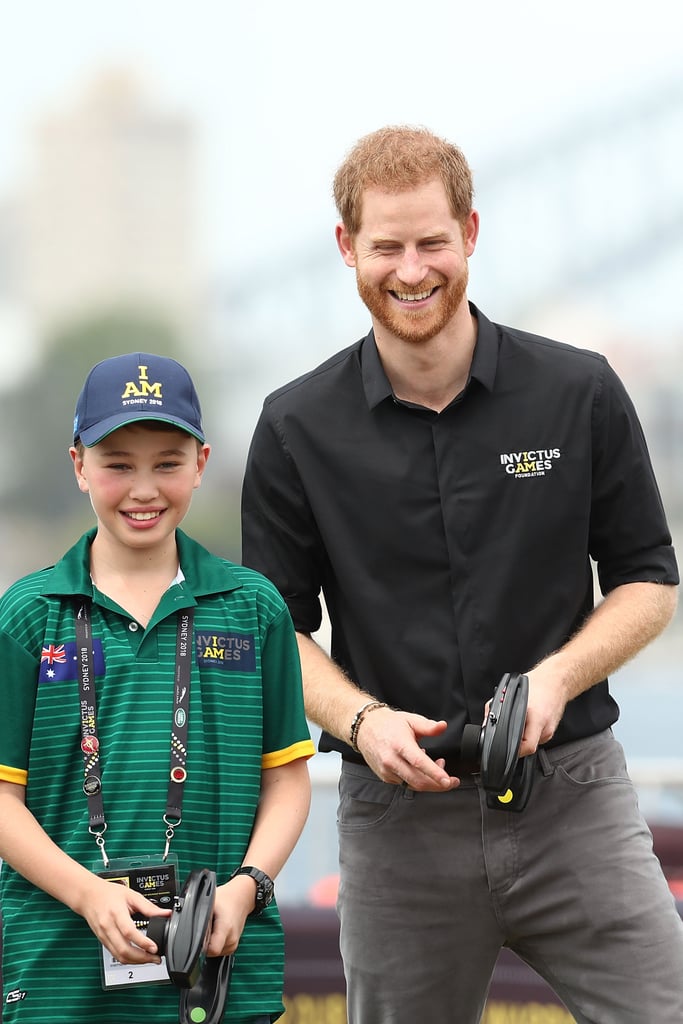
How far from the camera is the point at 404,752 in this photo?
1.71 m

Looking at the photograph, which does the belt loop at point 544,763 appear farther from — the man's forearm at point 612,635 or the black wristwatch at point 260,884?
the black wristwatch at point 260,884

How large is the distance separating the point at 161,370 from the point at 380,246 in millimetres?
383

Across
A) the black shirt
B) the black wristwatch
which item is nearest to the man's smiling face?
the black shirt

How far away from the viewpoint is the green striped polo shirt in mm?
1521

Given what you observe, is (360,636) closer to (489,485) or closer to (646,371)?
(489,485)

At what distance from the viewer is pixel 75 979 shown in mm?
1518

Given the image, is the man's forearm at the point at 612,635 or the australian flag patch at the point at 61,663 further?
the man's forearm at the point at 612,635

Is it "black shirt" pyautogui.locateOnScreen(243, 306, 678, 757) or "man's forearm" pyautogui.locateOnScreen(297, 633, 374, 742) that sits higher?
"black shirt" pyautogui.locateOnScreen(243, 306, 678, 757)

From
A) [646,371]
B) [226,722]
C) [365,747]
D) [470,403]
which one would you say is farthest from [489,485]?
[646,371]

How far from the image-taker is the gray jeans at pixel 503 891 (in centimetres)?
189

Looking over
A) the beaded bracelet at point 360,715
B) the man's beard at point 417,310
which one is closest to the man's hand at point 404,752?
the beaded bracelet at point 360,715

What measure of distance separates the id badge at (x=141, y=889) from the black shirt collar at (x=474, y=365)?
742 millimetres

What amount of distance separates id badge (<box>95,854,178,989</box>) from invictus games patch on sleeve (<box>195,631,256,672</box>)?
0.73ft

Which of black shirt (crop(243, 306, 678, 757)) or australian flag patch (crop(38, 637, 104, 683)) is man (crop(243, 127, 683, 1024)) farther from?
australian flag patch (crop(38, 637, 104, 683))
